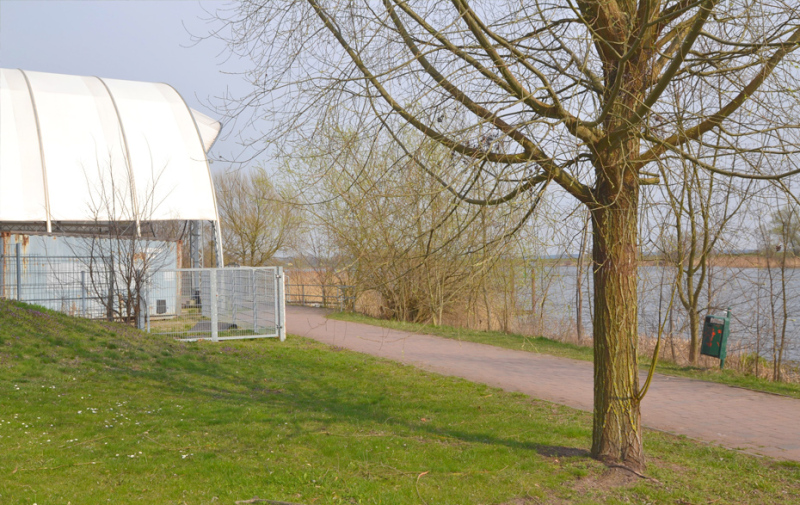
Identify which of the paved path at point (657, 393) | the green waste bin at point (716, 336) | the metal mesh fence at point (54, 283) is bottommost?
the paved path at point (657, 393)

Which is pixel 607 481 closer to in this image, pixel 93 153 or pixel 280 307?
pixel 280 307

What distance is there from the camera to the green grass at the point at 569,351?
1045 cm

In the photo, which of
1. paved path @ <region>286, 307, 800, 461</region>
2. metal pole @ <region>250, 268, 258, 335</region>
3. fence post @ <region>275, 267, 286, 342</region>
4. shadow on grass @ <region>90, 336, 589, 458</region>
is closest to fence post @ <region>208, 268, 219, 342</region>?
metal pole @ <region>250, 268, 258, 335</region>

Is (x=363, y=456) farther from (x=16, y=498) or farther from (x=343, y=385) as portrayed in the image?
(x=343, y=385)

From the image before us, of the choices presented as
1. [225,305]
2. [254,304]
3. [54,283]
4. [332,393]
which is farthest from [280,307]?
[54,283]

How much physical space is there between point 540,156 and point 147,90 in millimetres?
22463

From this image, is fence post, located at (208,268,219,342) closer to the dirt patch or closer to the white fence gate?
the white fence gate

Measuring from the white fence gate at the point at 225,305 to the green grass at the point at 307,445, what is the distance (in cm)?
469

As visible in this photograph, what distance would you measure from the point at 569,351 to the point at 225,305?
8.90m

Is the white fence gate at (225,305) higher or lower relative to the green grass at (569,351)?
higher

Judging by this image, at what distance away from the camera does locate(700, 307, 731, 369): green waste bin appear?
1178 cm

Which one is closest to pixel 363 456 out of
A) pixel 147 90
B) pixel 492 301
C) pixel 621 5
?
pixel 621 5

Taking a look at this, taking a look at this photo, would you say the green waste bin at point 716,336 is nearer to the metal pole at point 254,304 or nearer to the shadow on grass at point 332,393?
the shadow on grass at point 332,393

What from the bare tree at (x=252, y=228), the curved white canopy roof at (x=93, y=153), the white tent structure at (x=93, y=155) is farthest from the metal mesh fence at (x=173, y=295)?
the bare tree at (x=252, y=228)
